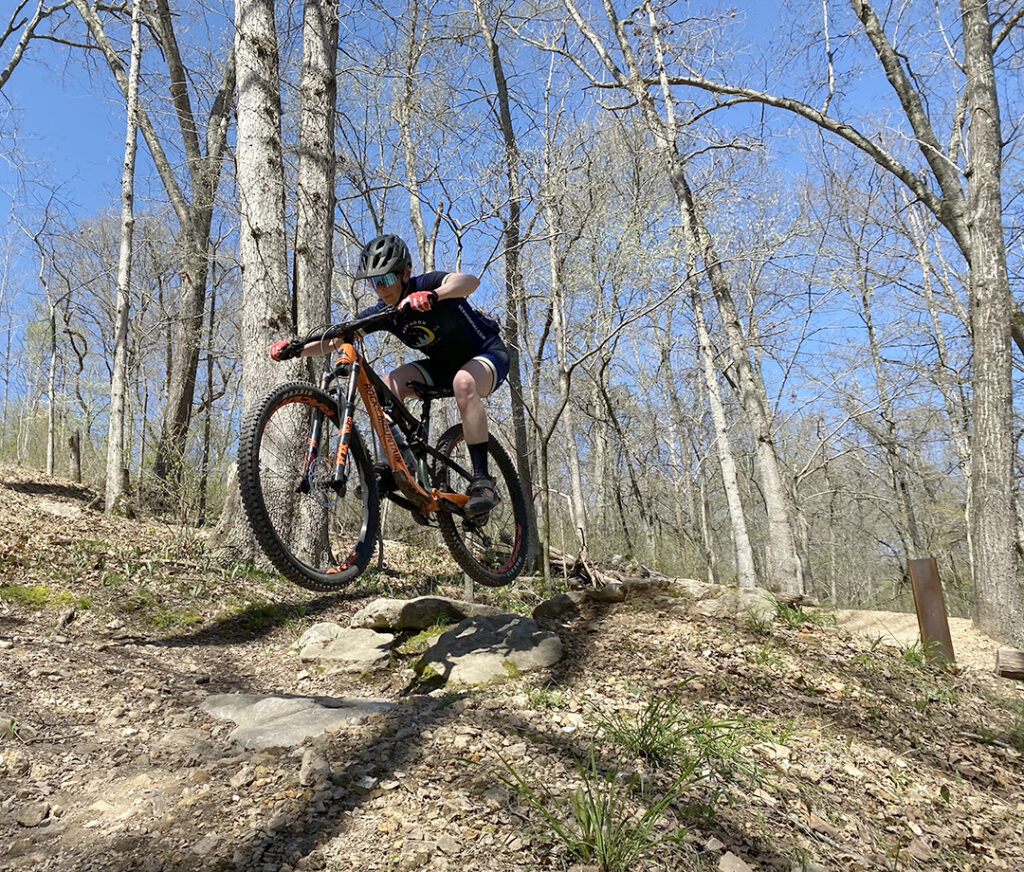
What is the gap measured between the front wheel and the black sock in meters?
0.12

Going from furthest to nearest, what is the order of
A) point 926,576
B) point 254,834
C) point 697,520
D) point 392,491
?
point 697,520 < point 926,576 < point 392,491 < point 254,834

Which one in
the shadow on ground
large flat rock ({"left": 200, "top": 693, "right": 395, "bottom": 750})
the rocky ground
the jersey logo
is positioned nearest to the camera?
the rocky ground

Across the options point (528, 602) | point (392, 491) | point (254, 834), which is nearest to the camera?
point (254, 834)

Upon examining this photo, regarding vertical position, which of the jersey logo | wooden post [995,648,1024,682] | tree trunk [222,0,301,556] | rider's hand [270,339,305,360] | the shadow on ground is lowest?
wooden post [995,648,1024,682]

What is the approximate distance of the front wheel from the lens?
4168mm

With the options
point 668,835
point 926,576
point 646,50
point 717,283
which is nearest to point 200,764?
point 668,835

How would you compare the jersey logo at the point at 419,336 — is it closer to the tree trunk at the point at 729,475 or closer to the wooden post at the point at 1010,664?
the wooden post at the point at 1010,664

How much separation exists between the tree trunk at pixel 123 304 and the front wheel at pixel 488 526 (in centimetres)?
586

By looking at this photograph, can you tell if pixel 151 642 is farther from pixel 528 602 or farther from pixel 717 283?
pixel 717 283

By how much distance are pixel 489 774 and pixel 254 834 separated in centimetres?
85

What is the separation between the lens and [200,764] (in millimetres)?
2520

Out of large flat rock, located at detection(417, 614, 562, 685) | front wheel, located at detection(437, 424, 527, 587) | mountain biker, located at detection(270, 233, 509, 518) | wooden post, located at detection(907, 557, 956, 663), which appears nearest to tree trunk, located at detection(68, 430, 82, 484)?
mountain biker, located at detection(270, 233, 509, 518)

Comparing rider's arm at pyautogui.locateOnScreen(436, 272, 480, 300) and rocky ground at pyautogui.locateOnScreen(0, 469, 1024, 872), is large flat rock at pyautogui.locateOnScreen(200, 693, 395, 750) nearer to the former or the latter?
rocky ground at pyautogui.locateOnScreen(0, 469, 1024, 872)

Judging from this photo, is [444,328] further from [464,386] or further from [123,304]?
[123,304]
